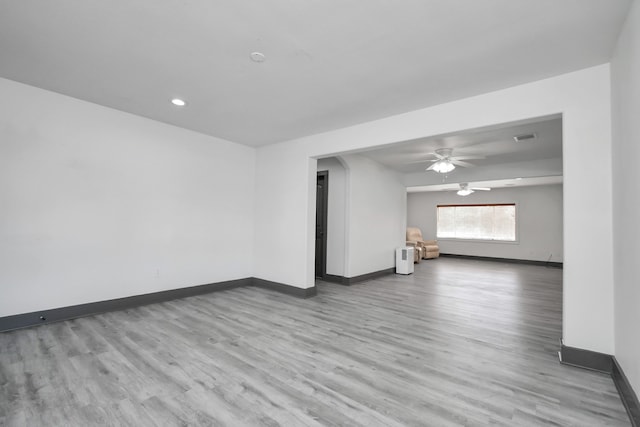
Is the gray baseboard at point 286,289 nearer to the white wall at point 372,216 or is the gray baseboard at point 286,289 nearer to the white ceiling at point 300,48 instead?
the white wall at point 372,216

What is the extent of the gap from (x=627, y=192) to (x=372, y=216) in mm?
4507

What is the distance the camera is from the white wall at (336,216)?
5750 millimetres

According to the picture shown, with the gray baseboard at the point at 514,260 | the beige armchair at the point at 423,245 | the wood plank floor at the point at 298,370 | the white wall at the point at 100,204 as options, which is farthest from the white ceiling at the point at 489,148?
the gray baseboard at the point at 514,260

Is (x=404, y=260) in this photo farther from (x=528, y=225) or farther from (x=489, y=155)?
(x=528, y=225)

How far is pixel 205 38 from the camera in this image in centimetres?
219

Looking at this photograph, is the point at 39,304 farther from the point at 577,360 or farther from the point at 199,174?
the point at 577,360

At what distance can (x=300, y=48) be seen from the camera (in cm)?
229

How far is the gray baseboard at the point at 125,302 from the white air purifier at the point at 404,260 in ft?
9.80

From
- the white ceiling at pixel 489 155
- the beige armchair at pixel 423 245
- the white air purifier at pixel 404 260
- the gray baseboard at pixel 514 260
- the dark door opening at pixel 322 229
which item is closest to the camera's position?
the white ceiling at pixel 489 155

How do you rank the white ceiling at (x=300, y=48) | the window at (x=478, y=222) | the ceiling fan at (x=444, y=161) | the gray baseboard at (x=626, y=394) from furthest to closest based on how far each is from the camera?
the window at (x=478, y=222), the ceiling fan at (x=444, y=161), the white ceiling at (x=300, y=48), the gray baseboard at (x=626, y=394)

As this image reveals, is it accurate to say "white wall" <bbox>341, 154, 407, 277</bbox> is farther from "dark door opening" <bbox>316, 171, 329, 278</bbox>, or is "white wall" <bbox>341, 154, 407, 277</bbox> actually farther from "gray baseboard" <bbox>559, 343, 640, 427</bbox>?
"gray baseboard" <bbox>559, 343, 640, 427</bbox>

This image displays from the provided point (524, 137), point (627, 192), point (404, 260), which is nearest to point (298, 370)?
point (627, 192)

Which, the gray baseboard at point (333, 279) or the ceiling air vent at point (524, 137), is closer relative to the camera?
the ceiling air vent at point (524, 137)

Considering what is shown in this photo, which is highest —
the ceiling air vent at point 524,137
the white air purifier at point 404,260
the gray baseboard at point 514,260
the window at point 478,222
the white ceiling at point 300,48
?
the white ceiling at point 300,48
